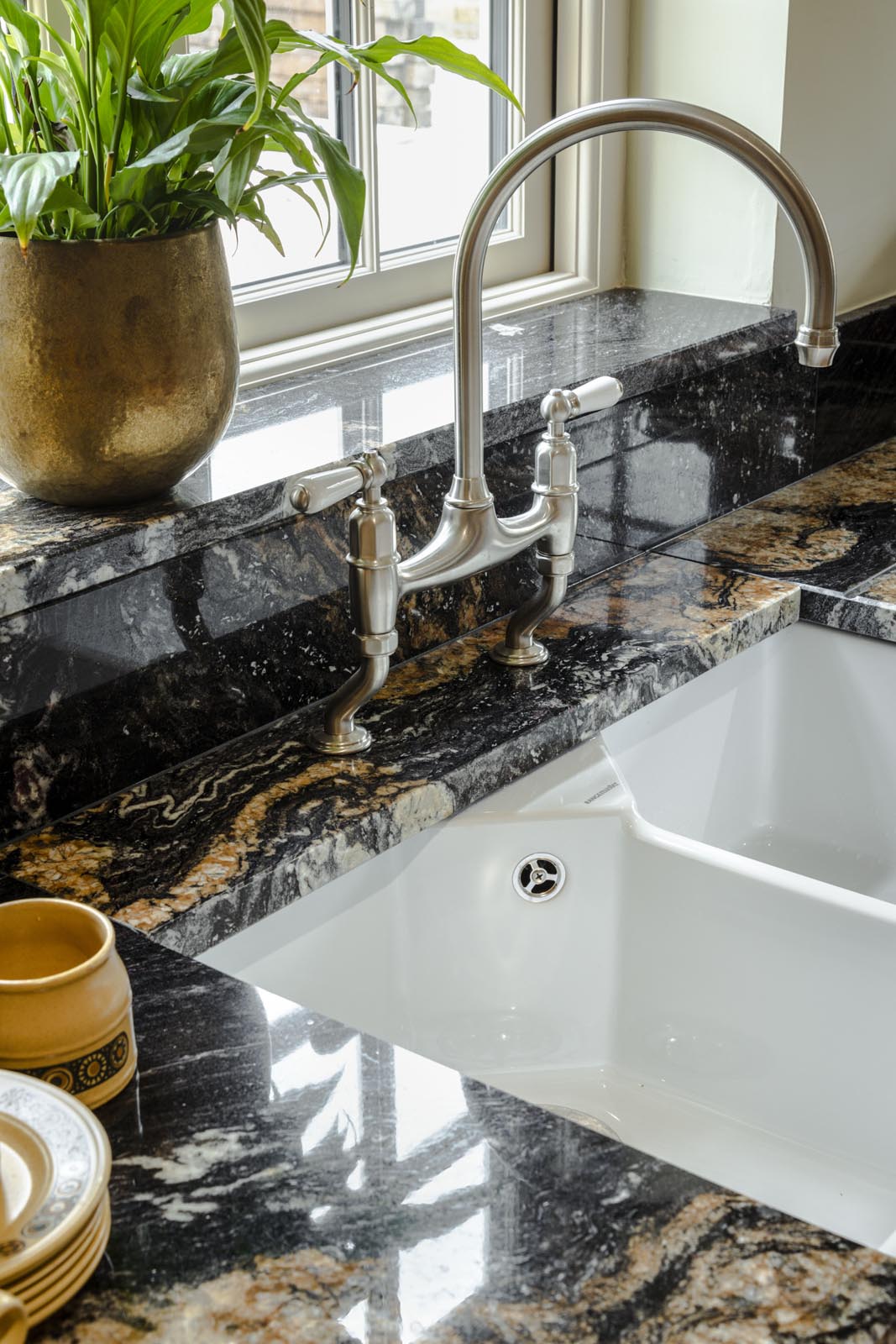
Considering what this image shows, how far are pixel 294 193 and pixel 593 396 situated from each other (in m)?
0.41

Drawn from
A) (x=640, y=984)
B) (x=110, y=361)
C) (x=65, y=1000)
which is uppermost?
(x=110, y=361)

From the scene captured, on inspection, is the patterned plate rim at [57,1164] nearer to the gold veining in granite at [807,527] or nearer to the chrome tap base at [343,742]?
the chrome tap base at [343,742]

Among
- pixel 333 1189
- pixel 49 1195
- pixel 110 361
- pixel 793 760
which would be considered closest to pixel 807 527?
pixel 793 760

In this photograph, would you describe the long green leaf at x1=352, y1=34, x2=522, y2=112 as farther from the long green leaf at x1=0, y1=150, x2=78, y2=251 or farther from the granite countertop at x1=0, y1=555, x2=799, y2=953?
the granite countertop at x1=0, y1=555, x2=799, y2=953

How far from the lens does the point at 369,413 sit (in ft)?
4.42

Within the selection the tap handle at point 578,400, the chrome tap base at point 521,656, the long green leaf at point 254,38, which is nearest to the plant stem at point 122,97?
the long green leaf at point 254,38

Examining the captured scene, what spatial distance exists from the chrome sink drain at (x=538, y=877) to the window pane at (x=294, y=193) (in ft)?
2.09

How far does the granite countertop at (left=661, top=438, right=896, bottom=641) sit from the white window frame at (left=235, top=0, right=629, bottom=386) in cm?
34

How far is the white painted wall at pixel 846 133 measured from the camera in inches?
65.9

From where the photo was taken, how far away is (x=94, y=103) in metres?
0.97

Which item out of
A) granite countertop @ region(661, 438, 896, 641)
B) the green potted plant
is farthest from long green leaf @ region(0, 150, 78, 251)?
granite countertop @ region(661, 438, 896, 641)

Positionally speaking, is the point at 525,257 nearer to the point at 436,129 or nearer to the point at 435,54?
the point at 436,129

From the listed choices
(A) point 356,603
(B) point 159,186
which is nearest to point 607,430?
(A) point 356,603

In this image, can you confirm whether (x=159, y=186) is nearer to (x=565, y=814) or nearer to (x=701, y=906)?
(x=565, y=814)
